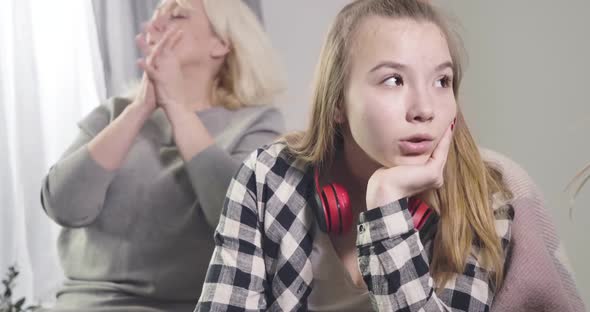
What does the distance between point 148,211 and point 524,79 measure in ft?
2.98

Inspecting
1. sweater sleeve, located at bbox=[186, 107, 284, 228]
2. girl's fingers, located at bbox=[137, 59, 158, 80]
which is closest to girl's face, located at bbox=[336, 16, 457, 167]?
sweater sleeve, located at bbox=[186, 107, 284, 228]

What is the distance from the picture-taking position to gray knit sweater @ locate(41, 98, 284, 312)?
1232 millimetres

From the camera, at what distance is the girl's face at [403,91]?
84 centimetres

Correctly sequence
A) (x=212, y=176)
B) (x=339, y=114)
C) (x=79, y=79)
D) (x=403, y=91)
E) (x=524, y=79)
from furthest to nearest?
1. (x=524, y=79)
2. (x=79, y=79)
3. (x=212, y=176)
4. (x=339, y=114)
5. (x=403, y=91)

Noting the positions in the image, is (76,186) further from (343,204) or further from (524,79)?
(524,79)

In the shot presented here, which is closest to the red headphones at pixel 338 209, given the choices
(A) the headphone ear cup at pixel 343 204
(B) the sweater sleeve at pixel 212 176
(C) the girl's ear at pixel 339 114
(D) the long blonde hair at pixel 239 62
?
(A) the headphone ear cup at pixel 343 204

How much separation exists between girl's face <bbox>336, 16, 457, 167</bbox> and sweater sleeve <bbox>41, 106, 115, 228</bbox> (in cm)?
59

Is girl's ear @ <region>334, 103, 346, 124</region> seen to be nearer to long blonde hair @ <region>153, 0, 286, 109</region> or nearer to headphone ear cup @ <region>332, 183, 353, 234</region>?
headphone ear cup @ <region>332, 183, 353, 234</region>

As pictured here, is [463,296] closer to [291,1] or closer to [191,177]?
[191,177]

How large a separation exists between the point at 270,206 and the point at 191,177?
0.98 feet

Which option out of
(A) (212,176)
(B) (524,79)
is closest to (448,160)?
(A) (212,176)

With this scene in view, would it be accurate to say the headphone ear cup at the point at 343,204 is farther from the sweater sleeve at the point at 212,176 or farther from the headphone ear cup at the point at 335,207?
the sweater sleeve at the point at 212,176

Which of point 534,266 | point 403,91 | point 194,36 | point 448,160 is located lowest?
point 534,266

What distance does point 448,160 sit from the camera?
3.06 feet
